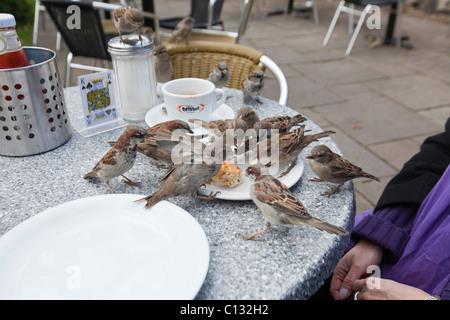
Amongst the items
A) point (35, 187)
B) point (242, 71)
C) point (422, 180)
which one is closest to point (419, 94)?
point (242, 71)

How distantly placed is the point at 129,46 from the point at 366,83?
4.56 metres

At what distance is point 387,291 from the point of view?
50.2 inches

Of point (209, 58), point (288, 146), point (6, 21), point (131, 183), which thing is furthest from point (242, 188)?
point (209, 58)

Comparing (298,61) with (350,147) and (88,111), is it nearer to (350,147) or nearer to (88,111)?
(350,147)

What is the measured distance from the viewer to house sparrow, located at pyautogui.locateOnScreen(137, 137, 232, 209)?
114 centimetres

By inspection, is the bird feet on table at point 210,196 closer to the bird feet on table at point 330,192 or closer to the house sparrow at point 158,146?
the house sparrow at point 158,146

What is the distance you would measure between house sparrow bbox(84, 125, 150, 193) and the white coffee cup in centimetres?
26

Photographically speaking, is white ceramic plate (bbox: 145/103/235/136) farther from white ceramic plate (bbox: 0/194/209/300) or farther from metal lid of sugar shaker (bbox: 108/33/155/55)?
white ceramic plate (bbox: 0/194/209/300)

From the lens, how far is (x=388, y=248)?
4.75 ft

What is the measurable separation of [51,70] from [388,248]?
4.67ft

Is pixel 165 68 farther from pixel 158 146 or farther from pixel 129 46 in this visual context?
pixel 158 146

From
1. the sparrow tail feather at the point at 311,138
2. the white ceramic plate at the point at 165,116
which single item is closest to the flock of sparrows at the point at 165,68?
the white ceramic plate at the point at 165,116

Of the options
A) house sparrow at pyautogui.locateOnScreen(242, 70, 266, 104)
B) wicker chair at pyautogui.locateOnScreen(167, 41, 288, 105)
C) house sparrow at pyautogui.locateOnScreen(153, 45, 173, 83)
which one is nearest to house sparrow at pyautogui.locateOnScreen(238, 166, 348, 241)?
house sparrow at pyautogui.locateOnScreen(242, 70, 266, 104)

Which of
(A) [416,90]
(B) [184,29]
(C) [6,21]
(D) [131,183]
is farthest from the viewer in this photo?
(A) [416,90]
